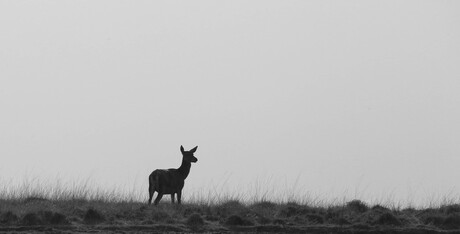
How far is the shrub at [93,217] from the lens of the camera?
19.4 m

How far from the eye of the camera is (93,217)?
1953 centimetres

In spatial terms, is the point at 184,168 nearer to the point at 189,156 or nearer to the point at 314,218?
the point at 189,156

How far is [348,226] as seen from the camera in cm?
2005

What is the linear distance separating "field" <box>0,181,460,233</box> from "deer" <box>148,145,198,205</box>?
85cm

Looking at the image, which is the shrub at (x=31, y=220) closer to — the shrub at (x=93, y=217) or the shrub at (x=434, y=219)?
the shrub at (x=93, y=217)

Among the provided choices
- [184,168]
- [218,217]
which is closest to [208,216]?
[218,217]

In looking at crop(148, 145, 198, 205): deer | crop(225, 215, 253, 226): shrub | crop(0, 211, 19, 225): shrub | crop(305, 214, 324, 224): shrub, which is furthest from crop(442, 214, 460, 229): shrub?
crop(0, 211, 19, 225): shrub

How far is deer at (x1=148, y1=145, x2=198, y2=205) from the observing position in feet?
78.9

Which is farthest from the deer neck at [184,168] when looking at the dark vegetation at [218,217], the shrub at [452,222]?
the shrub at [452,222]

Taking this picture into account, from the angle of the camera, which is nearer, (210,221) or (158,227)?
(158,227)

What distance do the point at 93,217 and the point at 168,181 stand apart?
15.7 ft

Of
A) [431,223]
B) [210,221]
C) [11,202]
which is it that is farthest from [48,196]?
[431,223]

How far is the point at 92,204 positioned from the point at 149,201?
7.66ft

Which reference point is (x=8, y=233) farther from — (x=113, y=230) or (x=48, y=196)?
(x=48, y=196)
